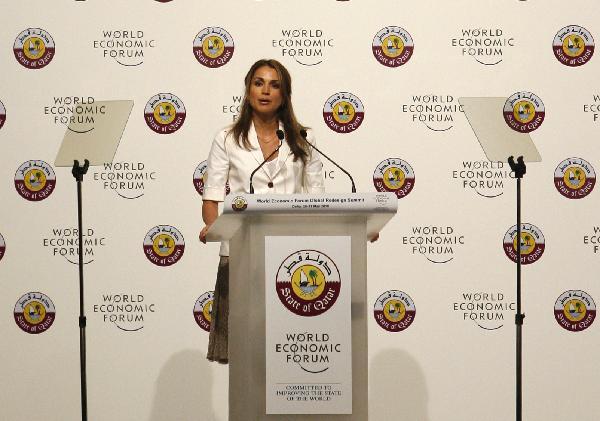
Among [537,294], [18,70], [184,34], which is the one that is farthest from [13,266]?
[537,294]

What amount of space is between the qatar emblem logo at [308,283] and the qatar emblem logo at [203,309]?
1.93 metres

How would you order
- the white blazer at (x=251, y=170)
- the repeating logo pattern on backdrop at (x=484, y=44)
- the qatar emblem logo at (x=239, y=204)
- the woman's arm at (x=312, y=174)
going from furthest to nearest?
the repeating logo pattern on backdrop at (x=484, y=44), the woman's arm at (x=312, y=174), the white blazer at (x=251, y=170), the qatar emblem logo at (x=239, y=204)

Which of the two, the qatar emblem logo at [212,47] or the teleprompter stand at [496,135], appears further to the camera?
the qatar emblem logo at [212,47]

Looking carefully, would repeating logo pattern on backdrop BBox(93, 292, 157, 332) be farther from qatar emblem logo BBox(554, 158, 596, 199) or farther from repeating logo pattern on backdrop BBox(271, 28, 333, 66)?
qatar emblem logo BBox(554, 158, 596, 199)

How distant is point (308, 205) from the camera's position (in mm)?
2305

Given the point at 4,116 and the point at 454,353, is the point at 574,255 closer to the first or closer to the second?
the point at 454,353

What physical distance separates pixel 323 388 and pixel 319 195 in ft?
2.00

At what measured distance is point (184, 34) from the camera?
170 inches

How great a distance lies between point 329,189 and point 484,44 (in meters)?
1.22

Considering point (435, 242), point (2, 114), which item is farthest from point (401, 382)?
point (2, 114)

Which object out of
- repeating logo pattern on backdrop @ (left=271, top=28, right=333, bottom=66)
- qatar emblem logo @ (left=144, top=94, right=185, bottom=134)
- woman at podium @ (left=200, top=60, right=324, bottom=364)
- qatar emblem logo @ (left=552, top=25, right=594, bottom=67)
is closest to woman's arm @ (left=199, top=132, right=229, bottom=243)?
woman at podium @ (left=200, top=60, right=324, bottom=364)

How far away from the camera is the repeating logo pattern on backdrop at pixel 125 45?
432 centimetres

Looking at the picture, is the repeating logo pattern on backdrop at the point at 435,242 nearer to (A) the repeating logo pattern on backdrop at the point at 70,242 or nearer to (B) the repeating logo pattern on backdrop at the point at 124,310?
(B) the repeating logo pattern on backdrop at the point at 124,310

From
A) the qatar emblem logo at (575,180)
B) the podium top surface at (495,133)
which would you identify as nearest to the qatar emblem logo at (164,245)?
the podium top surface at (495,133)
